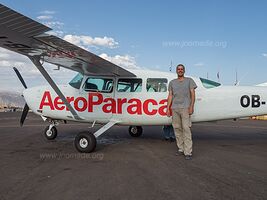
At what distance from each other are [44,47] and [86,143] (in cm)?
249

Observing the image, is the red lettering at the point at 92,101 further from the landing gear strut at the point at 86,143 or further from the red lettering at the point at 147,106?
the red lettering at the point at 147,106

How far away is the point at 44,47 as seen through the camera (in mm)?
5355

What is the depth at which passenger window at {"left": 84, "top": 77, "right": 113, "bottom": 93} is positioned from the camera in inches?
286

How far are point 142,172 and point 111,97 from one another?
310 centimetres

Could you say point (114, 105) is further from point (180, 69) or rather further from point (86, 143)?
point (180, 69)

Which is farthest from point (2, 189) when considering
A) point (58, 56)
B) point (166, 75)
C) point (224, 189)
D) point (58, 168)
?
point (166, 75)

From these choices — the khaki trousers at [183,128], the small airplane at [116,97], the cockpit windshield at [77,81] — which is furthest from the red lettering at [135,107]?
the cockpit windshield at [77,81]

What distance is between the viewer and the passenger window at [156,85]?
697 centimetres

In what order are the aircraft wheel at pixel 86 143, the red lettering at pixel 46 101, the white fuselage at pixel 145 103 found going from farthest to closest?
the red lettering at pixel 46 101
the white fuselage at pixel 145 103
the aircraft wheel at pixel 86 143

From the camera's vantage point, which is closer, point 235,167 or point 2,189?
point 2,189

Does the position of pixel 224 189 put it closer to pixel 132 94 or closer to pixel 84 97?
pixel 132 94

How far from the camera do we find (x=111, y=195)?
331 cm

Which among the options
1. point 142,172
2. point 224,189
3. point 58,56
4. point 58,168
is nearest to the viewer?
point 224,189

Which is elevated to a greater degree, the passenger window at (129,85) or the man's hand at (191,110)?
the passenger window at (129,85)
